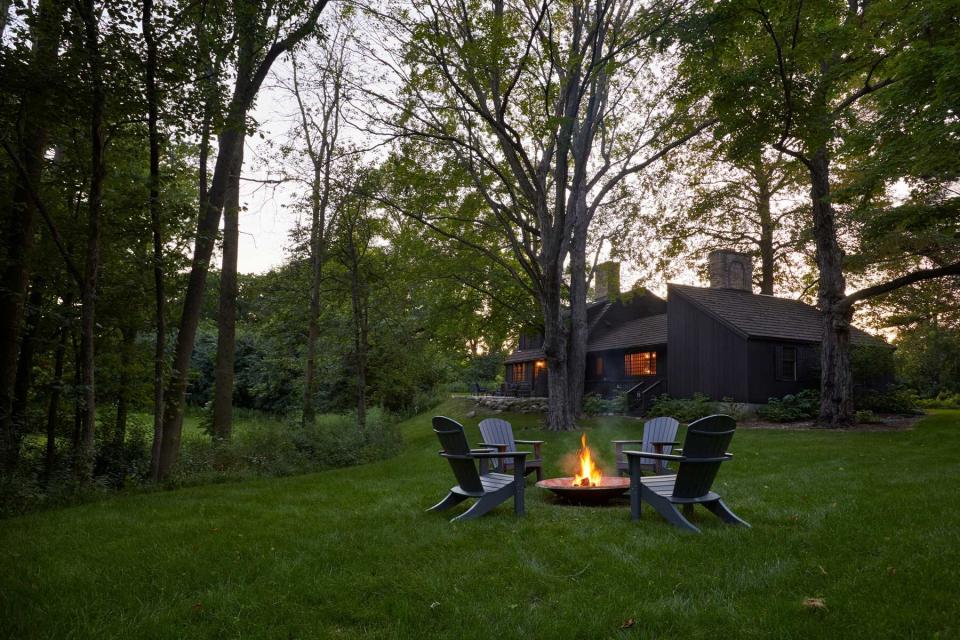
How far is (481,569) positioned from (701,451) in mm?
2267

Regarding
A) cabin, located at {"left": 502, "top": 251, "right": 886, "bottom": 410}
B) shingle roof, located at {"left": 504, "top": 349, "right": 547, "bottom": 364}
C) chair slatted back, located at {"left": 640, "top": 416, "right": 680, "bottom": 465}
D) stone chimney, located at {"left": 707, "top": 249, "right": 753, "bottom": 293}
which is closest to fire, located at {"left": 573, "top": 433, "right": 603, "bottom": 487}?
chair slatted back, located at {"left": 640, "top": 416, "right": 680, "bottom": 465}

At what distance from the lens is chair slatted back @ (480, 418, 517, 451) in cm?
788

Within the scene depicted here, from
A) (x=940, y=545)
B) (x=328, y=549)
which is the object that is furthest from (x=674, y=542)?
(x=328, y=549)

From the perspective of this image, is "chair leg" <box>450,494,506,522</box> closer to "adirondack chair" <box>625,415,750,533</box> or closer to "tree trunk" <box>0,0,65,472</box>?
"adirondack chair" <box>625,415,750,533</box>

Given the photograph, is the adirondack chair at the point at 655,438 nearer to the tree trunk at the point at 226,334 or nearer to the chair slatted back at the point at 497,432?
the chair slatted back at the point at 497,432

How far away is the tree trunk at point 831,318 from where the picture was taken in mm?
15992

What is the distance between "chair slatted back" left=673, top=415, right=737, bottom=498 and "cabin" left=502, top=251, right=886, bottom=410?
1555 cm

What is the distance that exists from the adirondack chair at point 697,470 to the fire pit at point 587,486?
2.32 ft

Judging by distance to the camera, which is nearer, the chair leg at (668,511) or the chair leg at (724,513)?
the chair leg at (668,511)

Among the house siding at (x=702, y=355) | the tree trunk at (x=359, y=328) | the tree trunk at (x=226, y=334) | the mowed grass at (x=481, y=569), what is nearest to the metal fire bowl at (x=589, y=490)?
the mowed grass at (x=481, y=569)

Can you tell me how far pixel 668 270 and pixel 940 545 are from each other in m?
19.8

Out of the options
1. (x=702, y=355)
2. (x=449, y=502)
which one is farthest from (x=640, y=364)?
(x=449, y=502)

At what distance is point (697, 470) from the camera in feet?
17.4

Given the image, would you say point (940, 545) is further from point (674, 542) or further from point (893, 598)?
point (674, 542)
